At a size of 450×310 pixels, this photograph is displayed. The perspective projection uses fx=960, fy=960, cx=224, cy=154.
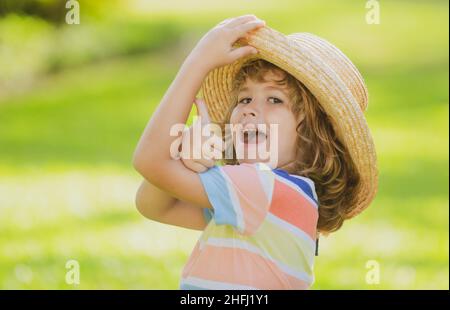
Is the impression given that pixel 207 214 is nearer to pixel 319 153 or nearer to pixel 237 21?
pixel 319 153

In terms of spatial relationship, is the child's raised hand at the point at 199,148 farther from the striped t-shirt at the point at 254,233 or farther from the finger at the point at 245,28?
the finger at the point at 245,28

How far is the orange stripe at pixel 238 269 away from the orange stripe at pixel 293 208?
15cm

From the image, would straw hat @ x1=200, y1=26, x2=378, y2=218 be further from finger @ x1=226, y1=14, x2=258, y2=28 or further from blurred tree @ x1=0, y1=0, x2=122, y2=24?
blurred tree @ x1=0, y1=0, x2=122, y2=24

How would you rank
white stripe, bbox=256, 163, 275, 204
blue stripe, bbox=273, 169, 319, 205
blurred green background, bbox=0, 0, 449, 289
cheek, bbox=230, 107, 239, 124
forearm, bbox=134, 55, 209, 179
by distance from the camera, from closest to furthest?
forearm, bbox=134, 55, 209, 179, white stripe, bbox=256, 163, 275, 204, blue stripe, bbox=273, 169, 319, 205, cheek, bbox=230, 107, 239, 124, blurred green background, bbox=0, 0, 449, 289

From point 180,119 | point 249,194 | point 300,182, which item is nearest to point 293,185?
point 300,182

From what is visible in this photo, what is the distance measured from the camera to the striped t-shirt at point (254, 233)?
2.80m

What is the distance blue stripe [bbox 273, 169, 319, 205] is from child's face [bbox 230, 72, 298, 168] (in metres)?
0.08

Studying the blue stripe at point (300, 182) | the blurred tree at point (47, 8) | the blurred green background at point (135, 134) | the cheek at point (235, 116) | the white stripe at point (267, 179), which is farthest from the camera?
the blurred tree at point (47, 8)

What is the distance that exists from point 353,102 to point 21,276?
2803 millimetres

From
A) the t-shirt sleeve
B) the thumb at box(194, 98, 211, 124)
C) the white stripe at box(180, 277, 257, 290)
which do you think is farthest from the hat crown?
the white stripe at box(180, 277, 257, 290)

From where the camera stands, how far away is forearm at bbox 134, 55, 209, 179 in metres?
2.74

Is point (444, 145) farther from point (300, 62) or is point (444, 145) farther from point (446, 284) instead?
point (300, 62)

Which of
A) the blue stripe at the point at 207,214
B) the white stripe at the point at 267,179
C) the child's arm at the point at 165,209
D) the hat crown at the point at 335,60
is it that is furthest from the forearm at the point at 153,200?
the hat crown at the point at 335,60
